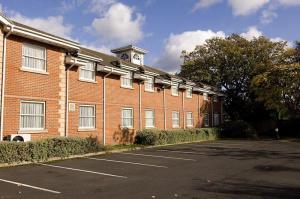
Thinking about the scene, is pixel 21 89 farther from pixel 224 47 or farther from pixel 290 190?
pixel 224 47

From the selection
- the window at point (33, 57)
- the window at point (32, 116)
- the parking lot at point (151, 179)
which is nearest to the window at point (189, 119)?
the parking lot at point (151, 179)

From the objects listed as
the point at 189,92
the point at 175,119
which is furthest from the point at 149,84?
the point at 189,92

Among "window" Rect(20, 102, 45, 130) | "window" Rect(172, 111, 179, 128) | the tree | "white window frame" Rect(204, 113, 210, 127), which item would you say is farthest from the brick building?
the tree

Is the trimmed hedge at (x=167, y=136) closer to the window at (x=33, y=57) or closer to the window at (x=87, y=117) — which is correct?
the window at (x=87, y=117)

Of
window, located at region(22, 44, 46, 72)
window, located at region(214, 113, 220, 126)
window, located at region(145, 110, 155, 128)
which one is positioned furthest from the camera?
window, located at region(214, 113, 220, 126)

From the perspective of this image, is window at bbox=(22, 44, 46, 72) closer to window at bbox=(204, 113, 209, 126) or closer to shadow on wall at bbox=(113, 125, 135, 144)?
shadow on wall at bbox=(113, 125, 135, 144)

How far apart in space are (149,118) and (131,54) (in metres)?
9.88

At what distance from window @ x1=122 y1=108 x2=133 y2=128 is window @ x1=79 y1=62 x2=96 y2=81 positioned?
4.16 m

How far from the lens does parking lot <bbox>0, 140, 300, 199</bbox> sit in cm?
989

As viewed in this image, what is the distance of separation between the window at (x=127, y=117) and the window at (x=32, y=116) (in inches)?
319

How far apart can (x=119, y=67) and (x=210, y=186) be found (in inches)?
636

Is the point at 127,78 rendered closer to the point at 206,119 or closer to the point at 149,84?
the point at 149,84

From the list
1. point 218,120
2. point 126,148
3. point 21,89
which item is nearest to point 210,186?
point 21,89

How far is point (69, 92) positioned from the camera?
20.9 meters
